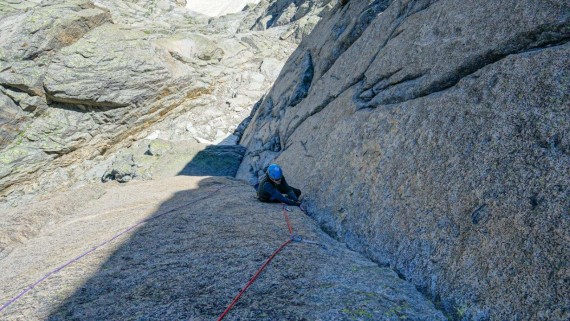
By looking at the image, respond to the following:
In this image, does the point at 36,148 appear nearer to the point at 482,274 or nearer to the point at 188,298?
the point at 188,298

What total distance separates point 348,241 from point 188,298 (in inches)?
150

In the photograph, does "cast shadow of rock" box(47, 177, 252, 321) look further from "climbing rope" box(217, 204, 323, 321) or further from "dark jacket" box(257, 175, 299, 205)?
"dark jacket" box(257, 175, 299, 205)

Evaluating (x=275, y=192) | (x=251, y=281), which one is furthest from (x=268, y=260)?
(x=275, y=192)

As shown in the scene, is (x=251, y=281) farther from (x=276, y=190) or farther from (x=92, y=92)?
(x=92, y=92)

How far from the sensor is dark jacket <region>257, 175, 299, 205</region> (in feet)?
35.0

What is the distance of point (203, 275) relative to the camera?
221 inches

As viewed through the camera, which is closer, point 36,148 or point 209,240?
point 209,240

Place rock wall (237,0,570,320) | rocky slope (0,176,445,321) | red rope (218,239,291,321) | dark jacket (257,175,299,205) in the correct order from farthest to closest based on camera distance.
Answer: dark jacket (257,175,299,205) → rocky slope (0,176,445,321) → red rope (218,239,291,321) → rock wall (237,0,570,320)

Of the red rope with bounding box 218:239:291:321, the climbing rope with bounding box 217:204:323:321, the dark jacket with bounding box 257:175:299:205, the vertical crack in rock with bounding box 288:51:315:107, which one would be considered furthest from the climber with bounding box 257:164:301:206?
the vertical crack in rock with bounding box 288:51:315:107

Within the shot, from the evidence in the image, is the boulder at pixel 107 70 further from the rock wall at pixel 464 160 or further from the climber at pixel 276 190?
the rock wall at pixel 464 160

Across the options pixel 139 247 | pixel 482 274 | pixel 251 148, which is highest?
pixel 139 247

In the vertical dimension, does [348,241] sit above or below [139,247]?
below

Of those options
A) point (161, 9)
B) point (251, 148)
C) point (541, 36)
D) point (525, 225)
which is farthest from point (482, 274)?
point (161, 9)

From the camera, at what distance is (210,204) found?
11.0m
